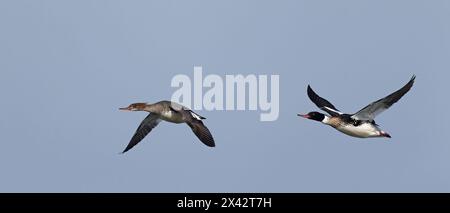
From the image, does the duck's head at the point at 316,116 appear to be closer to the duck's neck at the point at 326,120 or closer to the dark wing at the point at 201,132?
the duck's neck at the point at 326,120

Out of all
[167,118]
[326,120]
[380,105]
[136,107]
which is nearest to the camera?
[380,105]

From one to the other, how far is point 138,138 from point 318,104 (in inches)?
150

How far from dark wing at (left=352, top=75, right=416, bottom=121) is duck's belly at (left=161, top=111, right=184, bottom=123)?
341cm

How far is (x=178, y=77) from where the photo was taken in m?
26.2

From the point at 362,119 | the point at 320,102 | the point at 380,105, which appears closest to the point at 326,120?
the point at 362,119

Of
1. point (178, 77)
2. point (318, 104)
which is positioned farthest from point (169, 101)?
point (318, 104)

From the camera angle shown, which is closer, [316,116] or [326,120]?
[326,120]

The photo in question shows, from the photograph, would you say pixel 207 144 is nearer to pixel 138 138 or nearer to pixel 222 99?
pixel 222 99

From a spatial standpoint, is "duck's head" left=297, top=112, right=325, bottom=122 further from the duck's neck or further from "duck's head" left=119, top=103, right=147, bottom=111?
"duck's head" left=119, top=103, right=147, bottom=111

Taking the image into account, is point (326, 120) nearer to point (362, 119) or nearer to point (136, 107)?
point (362, 119)

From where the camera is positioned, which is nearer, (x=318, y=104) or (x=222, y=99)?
(x=222, y=99)

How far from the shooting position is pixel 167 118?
88.3 feet

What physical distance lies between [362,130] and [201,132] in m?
3.09

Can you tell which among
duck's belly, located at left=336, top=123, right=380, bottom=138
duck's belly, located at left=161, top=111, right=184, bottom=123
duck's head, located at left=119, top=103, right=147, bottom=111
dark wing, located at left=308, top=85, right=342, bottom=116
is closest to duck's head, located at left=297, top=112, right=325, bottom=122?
duck's belly, located at left=336, top=123, right=380, bottom=138
